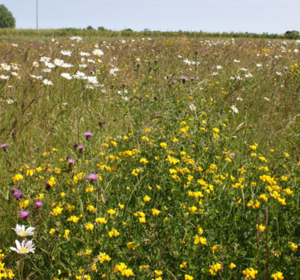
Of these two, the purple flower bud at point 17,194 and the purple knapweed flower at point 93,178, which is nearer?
the purple flower bud at point 17,194

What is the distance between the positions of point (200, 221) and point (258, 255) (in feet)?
1.21

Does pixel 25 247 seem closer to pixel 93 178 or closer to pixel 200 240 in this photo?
pixel 93 178

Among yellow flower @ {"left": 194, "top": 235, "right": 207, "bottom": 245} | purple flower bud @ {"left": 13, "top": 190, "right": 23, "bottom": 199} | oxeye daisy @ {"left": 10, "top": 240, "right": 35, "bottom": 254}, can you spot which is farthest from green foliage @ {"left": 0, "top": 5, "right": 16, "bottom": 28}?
yellow flower @ {"left": 194, "top": 235, "right": 207, "bottom": 245}

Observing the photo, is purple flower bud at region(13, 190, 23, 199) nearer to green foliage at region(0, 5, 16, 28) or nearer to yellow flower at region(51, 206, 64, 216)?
yellow flower at region(51, 206, 64, 216)

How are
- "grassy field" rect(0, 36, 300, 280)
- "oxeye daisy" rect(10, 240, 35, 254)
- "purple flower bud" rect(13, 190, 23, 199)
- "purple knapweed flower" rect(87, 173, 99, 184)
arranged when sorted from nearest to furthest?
1. "oxeye daisy" rect(10, 240, 35, 254)
2. "grassy field" rect(0, 36, 300, 280)
3. "purple flower bud" rect(13, 190, 23, 199)
4. "purple knapweed flower" rect(87, 173, 99, 184)

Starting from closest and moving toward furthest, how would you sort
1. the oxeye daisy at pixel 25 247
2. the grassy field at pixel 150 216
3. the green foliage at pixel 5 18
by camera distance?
the oxeye daisy at pixel 25 247, the grassy field at pixel 150 216, the green foliage at pixel 5 18

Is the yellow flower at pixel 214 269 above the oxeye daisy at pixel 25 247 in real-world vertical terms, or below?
below

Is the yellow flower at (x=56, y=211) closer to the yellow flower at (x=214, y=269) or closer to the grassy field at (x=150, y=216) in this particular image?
the grassy field at (x=150, y=216)

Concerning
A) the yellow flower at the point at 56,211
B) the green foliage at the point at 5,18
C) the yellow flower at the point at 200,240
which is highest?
the green foliage at the point at 5,18

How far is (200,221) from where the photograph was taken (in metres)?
1.72

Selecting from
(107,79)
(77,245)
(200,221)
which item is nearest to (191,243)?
(200,221)

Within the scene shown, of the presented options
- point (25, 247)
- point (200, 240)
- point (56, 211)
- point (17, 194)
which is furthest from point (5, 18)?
point (200, 240)

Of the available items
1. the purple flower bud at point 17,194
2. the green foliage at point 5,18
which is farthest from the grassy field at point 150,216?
the green foliage at point 5,18

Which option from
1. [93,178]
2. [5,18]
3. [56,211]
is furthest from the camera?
[5,18]
